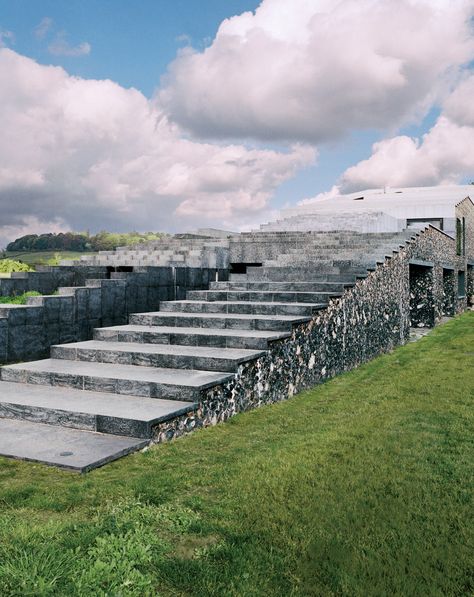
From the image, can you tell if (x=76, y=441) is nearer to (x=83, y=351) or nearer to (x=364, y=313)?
(x=83, y=351)

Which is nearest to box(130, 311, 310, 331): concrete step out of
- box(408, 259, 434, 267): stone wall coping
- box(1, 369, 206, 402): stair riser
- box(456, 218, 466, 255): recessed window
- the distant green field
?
box(1, 369, 206, 402): stair riser

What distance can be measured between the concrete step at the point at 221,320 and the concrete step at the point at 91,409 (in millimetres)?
2225

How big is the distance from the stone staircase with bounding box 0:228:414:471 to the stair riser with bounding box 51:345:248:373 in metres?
0.01

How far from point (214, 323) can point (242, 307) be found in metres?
0.78

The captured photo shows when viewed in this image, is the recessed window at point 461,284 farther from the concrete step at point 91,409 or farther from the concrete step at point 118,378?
the concrete step at point 91,409

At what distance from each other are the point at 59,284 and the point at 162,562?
26.1ft

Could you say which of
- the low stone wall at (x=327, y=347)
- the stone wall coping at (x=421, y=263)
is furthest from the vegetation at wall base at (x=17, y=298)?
the stone wall coping at (x=421, y=263)

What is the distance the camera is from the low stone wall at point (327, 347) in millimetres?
5647

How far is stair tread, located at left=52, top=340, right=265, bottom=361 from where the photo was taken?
6164mm

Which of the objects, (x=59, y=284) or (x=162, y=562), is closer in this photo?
(x=162, y=562)

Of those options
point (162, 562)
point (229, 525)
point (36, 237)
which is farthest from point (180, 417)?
point (36, 237)

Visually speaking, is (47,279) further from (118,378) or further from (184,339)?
(118,378)

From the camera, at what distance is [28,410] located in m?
5.21

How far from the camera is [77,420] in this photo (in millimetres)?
4949
